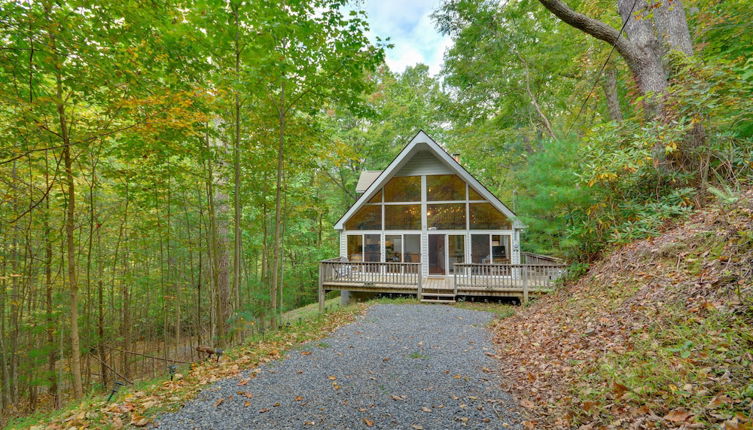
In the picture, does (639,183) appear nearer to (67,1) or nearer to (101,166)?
(67,1)

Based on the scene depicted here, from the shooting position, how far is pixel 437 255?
Result: 11.9m

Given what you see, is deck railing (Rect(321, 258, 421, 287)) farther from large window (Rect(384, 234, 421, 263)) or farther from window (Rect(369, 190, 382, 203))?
window (Rect(369, 190, 382, 203))

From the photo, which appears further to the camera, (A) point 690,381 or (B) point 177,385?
(B) point 177,385

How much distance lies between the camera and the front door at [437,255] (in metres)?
11.8

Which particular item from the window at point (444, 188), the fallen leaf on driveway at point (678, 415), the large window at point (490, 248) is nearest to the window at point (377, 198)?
the window at point (444, 188)

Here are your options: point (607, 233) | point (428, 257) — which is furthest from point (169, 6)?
point (428, 257)

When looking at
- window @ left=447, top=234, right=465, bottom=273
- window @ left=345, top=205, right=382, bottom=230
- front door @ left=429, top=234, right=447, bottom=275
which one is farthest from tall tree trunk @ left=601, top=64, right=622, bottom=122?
window @ left=345, top=205, right=382, bottom=230

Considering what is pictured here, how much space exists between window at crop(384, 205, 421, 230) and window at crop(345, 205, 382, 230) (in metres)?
0.30

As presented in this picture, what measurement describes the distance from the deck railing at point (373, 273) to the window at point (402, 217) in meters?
2.13

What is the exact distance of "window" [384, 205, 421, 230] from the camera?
12.1 meters

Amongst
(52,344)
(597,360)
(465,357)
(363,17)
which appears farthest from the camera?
(52,344)

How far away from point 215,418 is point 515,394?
3273 millimetres

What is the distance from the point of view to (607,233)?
6.23 metres

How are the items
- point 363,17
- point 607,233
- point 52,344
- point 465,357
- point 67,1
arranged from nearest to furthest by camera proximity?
point 67,1
point 465,357
point 363,17
point 607,233
point 52,344
